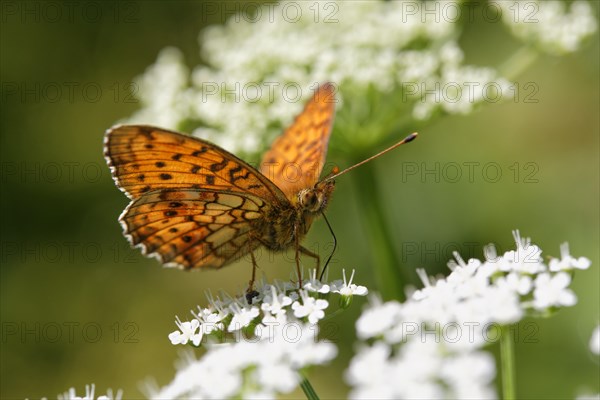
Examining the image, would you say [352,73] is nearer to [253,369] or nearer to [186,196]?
[186,196]

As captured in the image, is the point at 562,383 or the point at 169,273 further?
the point at 169,273

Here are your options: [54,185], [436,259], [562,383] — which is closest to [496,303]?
[562,383]

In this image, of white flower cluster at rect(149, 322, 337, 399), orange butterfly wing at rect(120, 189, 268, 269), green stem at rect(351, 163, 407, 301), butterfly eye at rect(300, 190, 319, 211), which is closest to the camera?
white flower cluster at rect(149, 322, 337, 399)

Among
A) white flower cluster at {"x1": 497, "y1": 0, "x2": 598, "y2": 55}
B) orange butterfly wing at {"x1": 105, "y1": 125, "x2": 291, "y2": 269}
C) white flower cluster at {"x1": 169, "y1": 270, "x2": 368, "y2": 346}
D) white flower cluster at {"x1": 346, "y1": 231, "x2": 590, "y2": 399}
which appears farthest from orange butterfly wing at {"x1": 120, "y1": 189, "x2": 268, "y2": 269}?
white flower cluster at {"x1": 497, "y1": 0, "x2": 598, "y2": 55}

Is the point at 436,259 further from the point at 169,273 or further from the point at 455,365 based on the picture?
the point at 455,365

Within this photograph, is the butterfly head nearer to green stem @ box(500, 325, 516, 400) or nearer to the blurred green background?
green stem @ box(500, 325, 516, 400)

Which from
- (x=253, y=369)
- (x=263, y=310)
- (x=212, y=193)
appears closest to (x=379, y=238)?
(x=212, y=193)

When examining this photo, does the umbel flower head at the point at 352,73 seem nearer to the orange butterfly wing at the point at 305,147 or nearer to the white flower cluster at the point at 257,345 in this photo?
the orange butterfly wing at the point at 305,147
